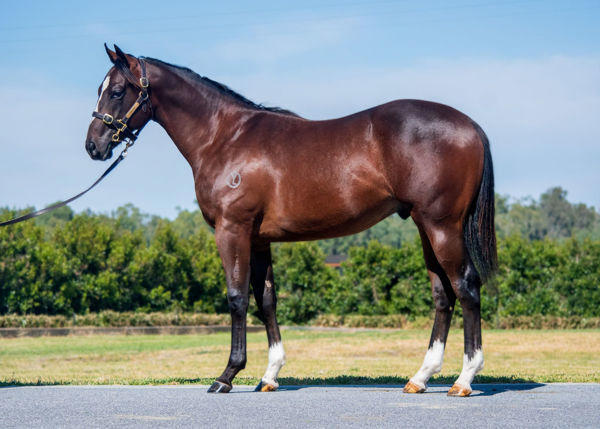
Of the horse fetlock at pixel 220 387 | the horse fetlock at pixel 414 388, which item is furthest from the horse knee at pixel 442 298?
the horse fetlock at pixel 220 387

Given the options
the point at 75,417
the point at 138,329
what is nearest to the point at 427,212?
the point at 75,417

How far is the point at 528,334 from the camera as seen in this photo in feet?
67.3

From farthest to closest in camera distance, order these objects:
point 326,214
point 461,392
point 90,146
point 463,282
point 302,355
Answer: point 302,355
point 90,146
point 326,214
point 463,282
point 461,392

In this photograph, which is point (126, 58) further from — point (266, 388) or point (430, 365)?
point (430, 365)

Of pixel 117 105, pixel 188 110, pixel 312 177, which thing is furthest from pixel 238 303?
pixel 117 105

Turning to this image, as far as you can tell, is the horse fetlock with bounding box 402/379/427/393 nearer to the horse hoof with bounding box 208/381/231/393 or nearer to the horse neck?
the horse hoof with bounding box 208/381/231/393

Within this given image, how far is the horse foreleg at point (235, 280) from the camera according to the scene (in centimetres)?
671

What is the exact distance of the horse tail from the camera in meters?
6.54

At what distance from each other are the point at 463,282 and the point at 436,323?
0.58m

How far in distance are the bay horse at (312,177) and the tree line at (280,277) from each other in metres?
17.0

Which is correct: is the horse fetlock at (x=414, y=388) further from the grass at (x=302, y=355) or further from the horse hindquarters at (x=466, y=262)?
the grass at (x=302, y=355)

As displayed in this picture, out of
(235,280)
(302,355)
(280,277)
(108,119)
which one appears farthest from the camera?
(280,277)

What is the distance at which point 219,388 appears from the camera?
6691 millimetres

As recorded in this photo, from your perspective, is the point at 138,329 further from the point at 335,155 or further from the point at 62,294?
the point at 335,155
